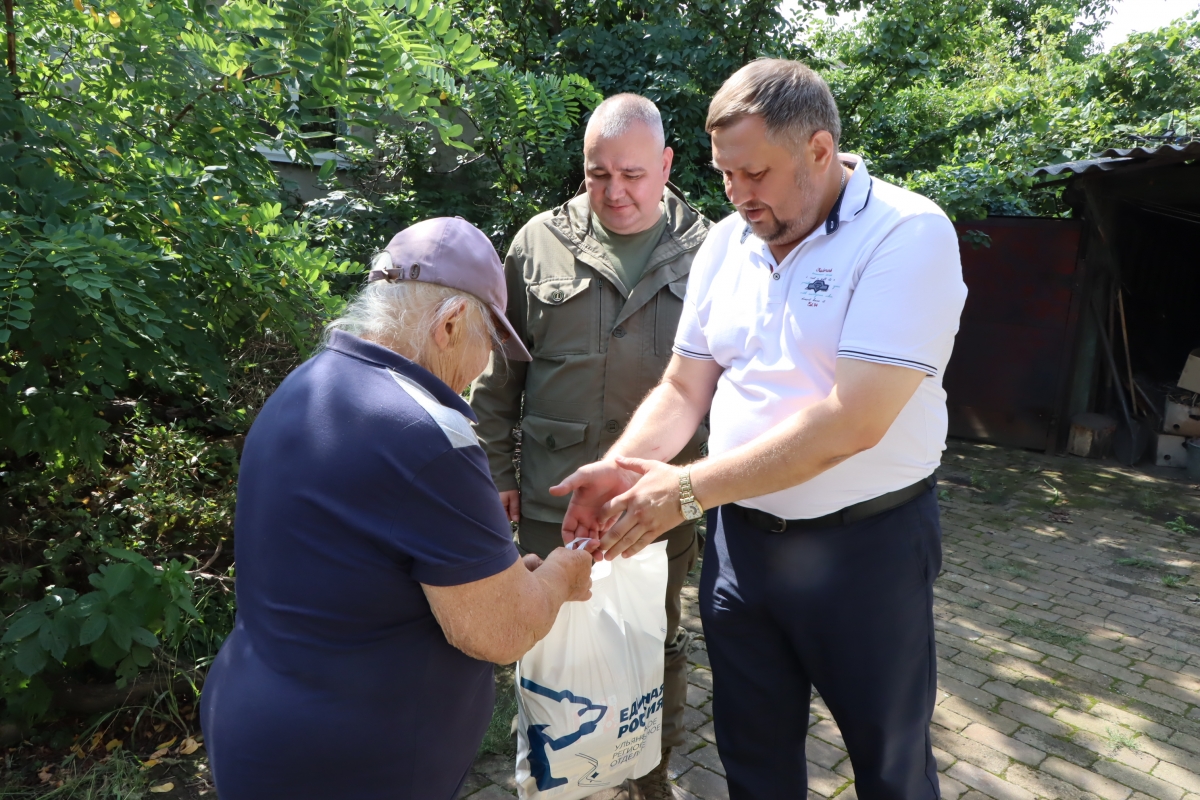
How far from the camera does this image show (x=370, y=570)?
158 centimetres

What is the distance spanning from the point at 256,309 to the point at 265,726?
1734mm

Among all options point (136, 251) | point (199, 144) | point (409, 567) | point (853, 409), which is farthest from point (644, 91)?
point (409, 567)

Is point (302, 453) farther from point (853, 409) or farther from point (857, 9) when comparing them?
point (857, 9)

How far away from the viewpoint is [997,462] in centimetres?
857

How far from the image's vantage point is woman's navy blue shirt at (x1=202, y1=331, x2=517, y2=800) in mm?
1564

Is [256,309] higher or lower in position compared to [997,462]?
higher

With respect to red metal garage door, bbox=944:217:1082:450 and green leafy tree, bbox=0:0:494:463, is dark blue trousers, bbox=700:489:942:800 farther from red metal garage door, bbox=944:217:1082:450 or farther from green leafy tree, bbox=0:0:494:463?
red metal garage door, bbox=944:217:1082:450

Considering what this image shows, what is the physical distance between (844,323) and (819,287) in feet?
0.39

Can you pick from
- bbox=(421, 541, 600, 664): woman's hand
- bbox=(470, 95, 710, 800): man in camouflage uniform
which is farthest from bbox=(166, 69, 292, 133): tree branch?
bbox=(421, 541, 600, 664): woman's hand

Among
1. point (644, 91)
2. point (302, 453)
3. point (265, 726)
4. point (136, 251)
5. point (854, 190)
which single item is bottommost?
point (265, 726)

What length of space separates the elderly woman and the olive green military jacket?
3.82ft

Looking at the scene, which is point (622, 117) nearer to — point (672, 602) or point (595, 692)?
point (672, 602)

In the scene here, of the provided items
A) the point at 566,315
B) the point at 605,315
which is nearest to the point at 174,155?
the point at 566,315

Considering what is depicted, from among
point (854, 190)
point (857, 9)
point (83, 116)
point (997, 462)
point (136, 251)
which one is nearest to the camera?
point (854, 190)
